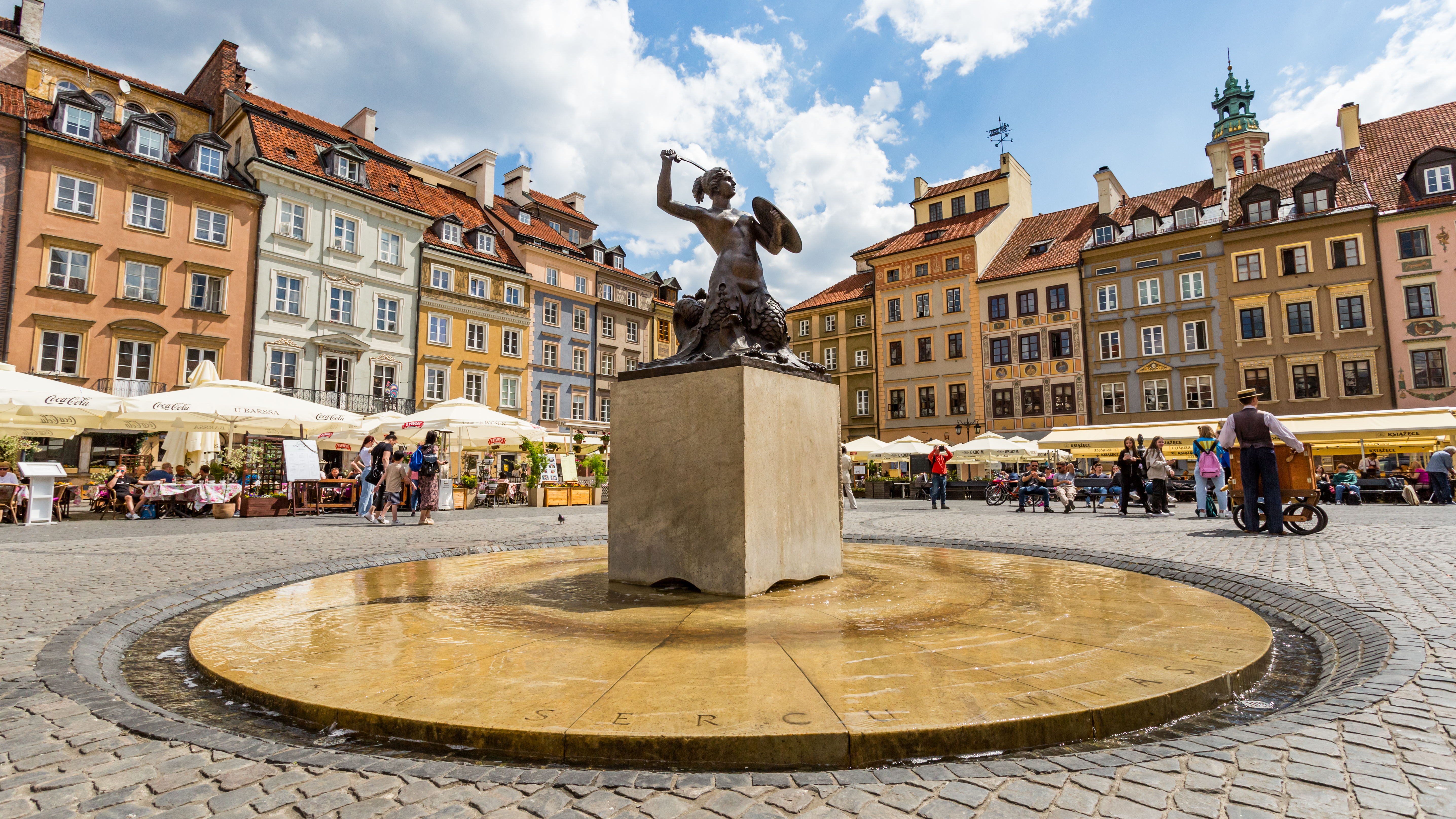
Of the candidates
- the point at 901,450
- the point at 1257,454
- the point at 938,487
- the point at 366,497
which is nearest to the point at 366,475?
the point at 366,497

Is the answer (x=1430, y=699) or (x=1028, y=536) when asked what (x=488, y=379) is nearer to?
(x=1028, y=536)

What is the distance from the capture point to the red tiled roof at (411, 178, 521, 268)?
3725 cm

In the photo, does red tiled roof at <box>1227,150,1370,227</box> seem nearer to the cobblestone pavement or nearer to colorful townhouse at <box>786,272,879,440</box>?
colorful townhouse at <box>786,272,879,440</box>

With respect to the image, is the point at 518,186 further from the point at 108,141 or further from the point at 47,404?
the point at 47,404

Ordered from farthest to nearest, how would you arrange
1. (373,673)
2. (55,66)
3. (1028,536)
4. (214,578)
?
(55,66), (1028,536), (214,578), (373,673)

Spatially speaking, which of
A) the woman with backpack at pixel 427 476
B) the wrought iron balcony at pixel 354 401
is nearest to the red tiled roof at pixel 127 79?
the wrought iron balcony at pixel 354 401

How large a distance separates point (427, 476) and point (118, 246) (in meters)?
21.8

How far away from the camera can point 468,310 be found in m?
37.3

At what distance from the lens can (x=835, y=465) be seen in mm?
5582

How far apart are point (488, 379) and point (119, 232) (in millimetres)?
15777

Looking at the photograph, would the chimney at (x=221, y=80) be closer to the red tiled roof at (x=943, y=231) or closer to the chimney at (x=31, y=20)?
the chimney at (x=31, y=20)

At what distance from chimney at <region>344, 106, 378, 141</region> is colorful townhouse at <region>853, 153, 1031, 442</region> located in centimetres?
2989

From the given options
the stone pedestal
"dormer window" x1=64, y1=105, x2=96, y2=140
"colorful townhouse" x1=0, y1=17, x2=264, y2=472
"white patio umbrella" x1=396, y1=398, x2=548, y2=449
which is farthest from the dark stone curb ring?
"dormer window" x1=64, y1=105, x2=96, y2=140

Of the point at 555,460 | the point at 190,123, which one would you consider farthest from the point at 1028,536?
the point at 190,123
